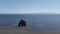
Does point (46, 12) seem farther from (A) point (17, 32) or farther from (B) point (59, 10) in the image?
(A) point (17, 32)

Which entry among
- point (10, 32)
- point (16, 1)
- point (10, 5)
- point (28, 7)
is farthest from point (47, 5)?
point (10, 32)

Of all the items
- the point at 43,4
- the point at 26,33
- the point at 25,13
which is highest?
the point at 43,4

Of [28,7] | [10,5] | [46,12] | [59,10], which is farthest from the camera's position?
[10,5]

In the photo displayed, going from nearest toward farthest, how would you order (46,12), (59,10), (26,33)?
(26,33), (59,10), (46,12)

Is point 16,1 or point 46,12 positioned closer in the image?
point 46,12

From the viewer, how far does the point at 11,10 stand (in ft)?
14.3

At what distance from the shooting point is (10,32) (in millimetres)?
2678

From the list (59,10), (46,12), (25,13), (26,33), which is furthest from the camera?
(25,13)

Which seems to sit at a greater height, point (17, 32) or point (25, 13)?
point (25, 13)

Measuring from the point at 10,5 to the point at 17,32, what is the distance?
251cm

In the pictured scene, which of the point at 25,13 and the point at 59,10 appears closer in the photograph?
the point at 59,10

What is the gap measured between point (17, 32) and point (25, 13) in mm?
1608

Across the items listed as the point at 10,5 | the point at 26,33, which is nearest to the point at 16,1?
the point at 10,5

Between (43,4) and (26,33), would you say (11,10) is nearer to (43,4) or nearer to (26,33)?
(43,4)
